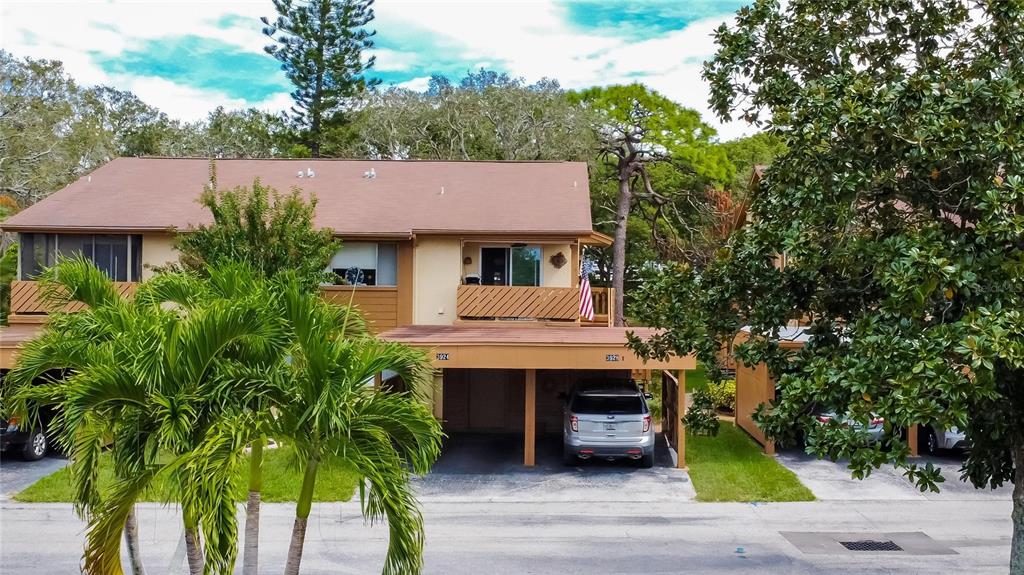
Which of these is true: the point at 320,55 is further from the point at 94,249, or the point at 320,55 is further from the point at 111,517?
the point at 111,517

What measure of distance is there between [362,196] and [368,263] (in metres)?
2.88

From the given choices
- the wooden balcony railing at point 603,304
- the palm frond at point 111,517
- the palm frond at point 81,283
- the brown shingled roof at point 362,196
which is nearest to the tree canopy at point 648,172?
the wooden balcony railing at point 603,304

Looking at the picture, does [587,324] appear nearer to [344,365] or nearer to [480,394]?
[480,394]

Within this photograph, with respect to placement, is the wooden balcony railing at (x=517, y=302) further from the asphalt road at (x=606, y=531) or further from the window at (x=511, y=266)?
the asphalt road at (x=606, y=531)

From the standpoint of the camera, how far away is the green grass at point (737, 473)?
651 inches

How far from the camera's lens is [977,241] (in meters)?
7.84

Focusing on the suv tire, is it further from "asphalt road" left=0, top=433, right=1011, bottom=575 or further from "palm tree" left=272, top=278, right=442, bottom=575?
"palm tree" left=272, top=278, right=442, bottom=575

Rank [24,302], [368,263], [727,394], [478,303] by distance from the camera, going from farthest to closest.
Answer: [727,394] → [368,263] → [24,302] → [478,303]

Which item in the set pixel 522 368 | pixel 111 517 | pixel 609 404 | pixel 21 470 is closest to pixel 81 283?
pixel 111 517

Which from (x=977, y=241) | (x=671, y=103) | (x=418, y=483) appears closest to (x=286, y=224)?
(x=418, y=483)

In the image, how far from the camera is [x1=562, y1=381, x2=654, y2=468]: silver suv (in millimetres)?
17953

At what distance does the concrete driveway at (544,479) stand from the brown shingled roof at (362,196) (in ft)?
18.7

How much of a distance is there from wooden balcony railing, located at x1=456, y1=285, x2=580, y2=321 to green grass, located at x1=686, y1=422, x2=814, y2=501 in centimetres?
445

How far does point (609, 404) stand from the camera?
18203 mm
